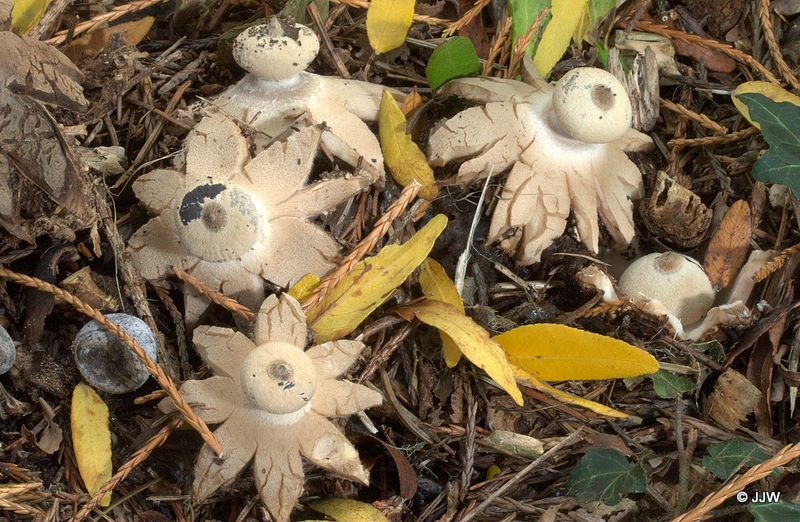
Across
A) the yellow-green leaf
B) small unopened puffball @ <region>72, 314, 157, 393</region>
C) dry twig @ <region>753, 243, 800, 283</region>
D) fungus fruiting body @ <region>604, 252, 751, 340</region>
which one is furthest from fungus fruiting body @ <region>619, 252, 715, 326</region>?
small unopened puffball @ <region>72, 314, 157, 393</region>

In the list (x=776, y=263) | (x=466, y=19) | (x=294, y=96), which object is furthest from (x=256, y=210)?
(x=776, y=263)

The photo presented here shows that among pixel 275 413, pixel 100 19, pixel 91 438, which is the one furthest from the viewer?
pixel 100 19

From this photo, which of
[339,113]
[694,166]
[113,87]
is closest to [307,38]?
[339,113]

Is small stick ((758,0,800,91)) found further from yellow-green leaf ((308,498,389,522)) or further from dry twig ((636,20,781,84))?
yellow-green leaf ((308,498,389,522))

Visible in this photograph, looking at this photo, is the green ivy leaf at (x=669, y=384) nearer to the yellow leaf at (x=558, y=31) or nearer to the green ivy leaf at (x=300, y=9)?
the yellow leaf at (x=558, y=31)

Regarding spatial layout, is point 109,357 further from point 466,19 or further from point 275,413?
point 466,19

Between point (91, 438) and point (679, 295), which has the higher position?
point (679, 295)

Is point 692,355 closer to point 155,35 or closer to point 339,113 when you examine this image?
point 339,113
